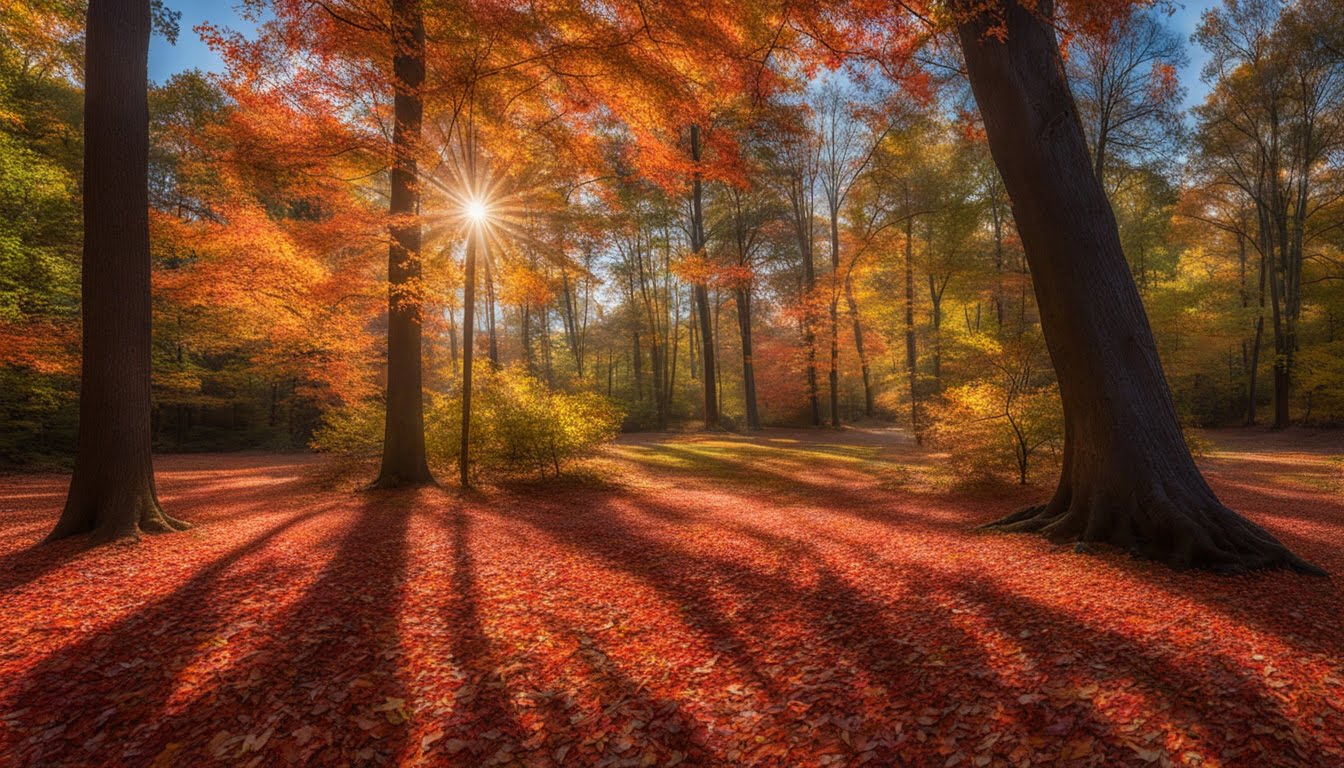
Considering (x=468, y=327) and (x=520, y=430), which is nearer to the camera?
(x=468, y=327)

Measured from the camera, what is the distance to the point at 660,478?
10.5m

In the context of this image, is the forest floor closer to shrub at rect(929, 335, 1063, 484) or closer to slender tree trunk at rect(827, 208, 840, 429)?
shrub at rect(929, 335, 1063, 484)

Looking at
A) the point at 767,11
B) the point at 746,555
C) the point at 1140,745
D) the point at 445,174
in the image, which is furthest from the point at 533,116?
the point at 1140,745

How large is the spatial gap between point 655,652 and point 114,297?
615 centimetres

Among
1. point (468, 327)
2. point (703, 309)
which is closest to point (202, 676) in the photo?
point (468, 327)

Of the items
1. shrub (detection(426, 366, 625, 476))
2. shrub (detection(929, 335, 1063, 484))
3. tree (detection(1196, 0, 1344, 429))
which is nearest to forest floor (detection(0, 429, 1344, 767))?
shrub (detection(929, 335, 1063, 484))

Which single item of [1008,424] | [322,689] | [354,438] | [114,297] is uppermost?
[114,297]

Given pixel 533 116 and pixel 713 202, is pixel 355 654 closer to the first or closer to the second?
pixel 533 116

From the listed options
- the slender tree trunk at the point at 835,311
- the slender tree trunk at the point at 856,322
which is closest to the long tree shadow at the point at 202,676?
the slender tree trunk at the point at 835,311

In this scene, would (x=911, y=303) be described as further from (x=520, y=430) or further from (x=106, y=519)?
(x=106, y=519)

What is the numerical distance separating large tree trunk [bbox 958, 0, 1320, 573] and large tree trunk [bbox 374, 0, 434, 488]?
7599 mm

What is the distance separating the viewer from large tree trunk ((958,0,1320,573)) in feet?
14.5

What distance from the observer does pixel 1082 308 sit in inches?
182

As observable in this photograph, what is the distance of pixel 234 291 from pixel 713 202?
55.9 ft
